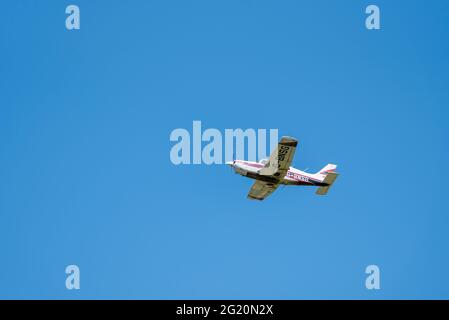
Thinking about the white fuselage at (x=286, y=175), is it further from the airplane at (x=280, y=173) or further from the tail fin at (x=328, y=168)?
the tail fin at (x=328, y=168)

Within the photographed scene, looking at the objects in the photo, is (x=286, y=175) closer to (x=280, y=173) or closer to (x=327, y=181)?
(x=280, y=173)

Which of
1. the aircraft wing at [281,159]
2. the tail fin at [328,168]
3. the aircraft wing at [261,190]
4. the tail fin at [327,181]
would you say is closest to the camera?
the aircraft wing at [281,159]

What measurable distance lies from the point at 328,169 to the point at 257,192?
549 centimetres

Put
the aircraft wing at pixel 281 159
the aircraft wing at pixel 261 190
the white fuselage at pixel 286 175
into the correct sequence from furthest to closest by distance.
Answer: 1. the aircraft wing at pixel 261 190
2. the white fuselage at pixel 286 175
3. the aircraft wing at pixel 281 159

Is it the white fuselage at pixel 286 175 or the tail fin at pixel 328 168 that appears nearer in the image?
the white fuselage at pixel 286 175

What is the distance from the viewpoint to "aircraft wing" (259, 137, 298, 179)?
5212 cm

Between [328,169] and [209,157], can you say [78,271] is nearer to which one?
[209,157]

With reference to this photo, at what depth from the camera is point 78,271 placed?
51.2m

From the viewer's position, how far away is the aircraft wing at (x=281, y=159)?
171 feet

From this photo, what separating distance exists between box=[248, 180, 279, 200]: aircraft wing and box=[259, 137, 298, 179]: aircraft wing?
7.86ft

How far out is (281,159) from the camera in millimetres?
53344

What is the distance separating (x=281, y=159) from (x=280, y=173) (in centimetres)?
159

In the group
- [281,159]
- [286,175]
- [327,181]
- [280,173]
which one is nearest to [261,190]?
[286,175]

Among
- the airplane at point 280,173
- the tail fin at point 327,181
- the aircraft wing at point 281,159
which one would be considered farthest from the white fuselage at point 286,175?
the aircraft wing at point 281,159
